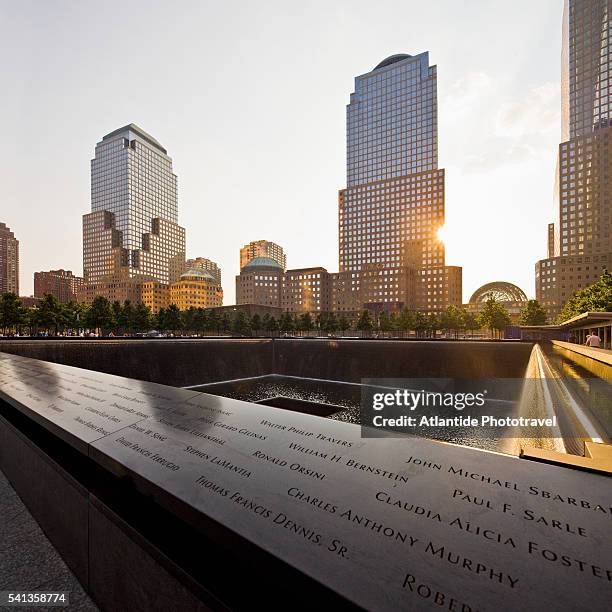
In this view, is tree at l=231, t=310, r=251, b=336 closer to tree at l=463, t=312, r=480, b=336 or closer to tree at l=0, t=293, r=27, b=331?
tree at l=0, t=293, r=27, b=331

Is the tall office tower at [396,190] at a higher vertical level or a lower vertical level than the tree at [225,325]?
higher

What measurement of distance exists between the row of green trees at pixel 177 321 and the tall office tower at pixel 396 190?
155ft

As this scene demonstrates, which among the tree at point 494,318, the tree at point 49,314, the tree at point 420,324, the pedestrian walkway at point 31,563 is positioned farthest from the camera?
the tree at point 420,324

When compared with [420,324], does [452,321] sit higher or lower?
higher

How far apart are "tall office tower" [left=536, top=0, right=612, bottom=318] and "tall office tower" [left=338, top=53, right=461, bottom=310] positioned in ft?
115

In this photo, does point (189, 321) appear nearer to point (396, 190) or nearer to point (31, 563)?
point (31, 563)

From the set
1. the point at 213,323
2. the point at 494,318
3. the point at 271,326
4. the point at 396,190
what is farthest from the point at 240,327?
the point at 396,190

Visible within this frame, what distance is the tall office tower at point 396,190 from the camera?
472 feet

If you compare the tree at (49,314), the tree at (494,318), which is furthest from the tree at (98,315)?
the tree at (494,318)

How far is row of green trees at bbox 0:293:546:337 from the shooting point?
5816 cm

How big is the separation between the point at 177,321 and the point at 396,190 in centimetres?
11342

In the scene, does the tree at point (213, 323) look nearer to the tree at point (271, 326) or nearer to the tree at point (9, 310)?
the tree at point (271, 326)

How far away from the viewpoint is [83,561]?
308 centimetres

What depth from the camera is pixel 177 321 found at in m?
77.0
